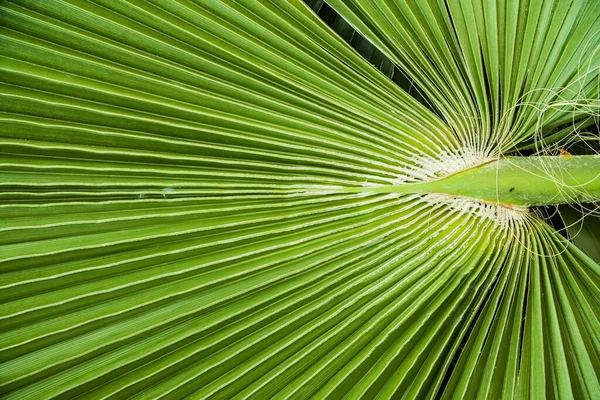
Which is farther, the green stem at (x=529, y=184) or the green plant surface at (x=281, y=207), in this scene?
the green stem at (x=529, y=184)

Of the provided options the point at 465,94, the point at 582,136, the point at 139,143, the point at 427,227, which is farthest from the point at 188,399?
the point at 582,136

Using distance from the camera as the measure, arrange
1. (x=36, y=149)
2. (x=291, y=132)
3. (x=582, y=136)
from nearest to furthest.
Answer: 1. (x=36, y=149)
2. (x=291, y=132)
3. (x=582, y=136)

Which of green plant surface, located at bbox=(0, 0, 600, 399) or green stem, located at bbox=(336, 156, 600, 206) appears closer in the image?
green plant surface, located at bbox=(0, 0, 600, 399)

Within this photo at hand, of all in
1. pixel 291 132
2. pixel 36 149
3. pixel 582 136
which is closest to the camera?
pixel 36 149

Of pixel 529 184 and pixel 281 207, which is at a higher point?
pixel 529 184

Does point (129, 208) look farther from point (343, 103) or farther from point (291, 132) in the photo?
point (343, 103)
